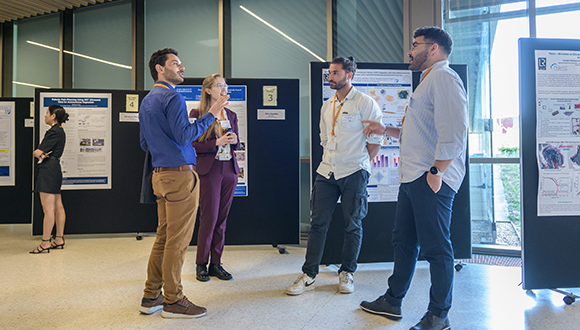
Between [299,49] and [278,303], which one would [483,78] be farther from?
[278,303]

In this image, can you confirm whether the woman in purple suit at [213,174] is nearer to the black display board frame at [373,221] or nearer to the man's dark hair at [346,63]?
the black display board frame at [373,221]

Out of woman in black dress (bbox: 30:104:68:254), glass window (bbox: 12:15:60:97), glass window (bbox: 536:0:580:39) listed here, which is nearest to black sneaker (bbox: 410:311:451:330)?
glass window (bbox: 536:0:580:39)

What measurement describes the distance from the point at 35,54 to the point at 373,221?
6610mm

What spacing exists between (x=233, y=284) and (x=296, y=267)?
29.2 inches

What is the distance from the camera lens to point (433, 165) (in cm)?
198

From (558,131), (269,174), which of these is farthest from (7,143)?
(558,131)

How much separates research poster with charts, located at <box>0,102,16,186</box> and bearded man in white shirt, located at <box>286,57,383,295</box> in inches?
209

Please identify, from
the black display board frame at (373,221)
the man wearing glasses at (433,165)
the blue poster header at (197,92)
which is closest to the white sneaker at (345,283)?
the black display board frame at (373,221)

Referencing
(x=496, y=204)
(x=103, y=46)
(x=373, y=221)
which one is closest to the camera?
(x=373, y=221)

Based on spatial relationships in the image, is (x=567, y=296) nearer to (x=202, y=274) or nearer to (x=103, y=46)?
(x=202, y=274)

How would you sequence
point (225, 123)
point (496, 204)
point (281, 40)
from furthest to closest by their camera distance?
point (281, 40) → point (496, 204) → point (225, 123)

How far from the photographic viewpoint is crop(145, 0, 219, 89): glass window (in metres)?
5.52

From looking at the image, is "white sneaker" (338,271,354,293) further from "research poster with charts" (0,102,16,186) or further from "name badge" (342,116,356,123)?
"research poster with charts" (0,102,16,186)

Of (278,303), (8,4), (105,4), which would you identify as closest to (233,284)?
(278,303)
